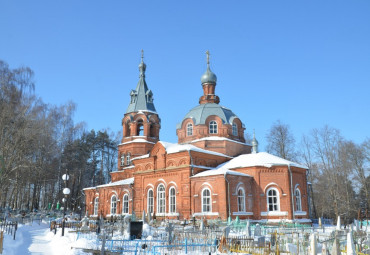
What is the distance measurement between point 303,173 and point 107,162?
30.5 m

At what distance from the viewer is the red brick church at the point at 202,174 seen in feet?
72.7

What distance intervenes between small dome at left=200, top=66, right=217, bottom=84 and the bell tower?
561 cm

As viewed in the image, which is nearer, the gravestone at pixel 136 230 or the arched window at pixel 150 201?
the gravestone at pixel 136 230

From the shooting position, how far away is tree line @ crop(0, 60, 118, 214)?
24141 mm

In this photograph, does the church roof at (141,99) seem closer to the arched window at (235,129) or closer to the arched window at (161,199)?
the arched window at (235,129)

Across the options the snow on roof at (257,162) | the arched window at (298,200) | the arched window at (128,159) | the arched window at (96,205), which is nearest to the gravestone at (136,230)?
the snow on roof at (257,162)

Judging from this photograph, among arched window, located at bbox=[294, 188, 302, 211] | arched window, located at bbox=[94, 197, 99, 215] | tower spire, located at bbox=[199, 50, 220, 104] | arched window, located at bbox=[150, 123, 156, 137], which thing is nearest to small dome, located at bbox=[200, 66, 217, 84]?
tower spire, located at bbox=[199, 50, 220, 104]

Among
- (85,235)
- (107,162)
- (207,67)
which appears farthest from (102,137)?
(85,235)

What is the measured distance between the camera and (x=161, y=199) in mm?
25312

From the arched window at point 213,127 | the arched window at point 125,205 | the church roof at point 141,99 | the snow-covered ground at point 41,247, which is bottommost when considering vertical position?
the snow-covered ground at point 41,247

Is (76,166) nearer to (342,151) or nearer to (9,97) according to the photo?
(9,97)

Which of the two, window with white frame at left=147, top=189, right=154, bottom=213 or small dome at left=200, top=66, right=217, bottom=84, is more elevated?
small dome at left=200, top=66, right=217, bottom=84

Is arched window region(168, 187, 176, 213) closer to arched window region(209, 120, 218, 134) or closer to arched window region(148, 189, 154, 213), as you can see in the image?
arched window region(148, 189, 154, 213)

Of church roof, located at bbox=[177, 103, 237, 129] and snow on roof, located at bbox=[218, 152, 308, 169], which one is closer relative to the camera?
snow on roof, located at bbox=[218, 152, 308, 169]
